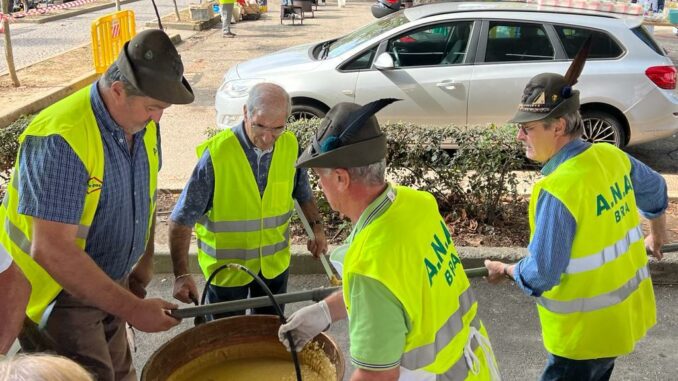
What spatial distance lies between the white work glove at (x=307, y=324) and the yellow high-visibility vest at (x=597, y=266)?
966mm

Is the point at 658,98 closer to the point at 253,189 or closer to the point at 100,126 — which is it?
the point at 253,189

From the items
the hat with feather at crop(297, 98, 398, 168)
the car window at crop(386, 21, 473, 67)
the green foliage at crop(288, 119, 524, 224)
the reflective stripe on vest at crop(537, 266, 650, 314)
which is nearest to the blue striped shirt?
the reflective stripe on vest at crop(537, 266, 650, 314)

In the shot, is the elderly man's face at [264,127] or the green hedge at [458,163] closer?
the elderly man's face at [264,127]

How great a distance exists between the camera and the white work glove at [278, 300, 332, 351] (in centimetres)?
255

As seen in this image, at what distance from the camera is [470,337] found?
2.32 meters

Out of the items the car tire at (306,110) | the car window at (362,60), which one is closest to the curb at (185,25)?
the car tire at (306,110)

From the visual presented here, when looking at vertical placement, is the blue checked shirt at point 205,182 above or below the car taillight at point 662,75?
above

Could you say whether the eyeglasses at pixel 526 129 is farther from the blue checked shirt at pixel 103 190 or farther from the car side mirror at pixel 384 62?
the car side mirror at pixel 384 62

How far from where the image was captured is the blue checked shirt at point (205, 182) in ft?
11.0

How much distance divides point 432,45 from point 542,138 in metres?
5.30

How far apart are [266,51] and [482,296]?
12880 mm

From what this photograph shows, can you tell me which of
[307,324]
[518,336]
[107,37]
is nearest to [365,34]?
[518,336]

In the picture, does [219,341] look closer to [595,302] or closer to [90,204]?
[90,204]

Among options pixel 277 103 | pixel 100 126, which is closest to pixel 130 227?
pixel 100 126
